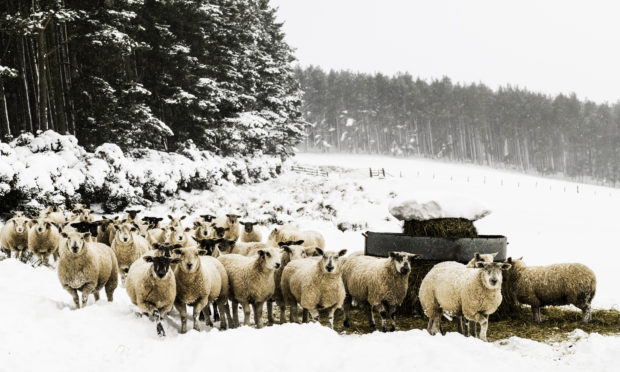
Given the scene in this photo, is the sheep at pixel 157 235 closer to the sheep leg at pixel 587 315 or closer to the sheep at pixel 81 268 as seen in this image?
the sheep at pixel 81 268

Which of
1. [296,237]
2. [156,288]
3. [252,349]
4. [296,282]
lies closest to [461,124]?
[296,237]

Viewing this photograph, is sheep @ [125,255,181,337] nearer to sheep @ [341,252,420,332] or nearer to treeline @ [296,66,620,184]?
sheep @ [341,252,420,332]

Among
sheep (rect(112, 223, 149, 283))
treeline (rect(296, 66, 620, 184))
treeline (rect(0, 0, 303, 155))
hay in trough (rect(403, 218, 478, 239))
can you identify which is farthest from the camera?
treeline (rect(296, 66, 620, 184))

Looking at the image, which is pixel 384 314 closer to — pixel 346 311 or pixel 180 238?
pixel 346 311

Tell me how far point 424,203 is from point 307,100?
325 feet

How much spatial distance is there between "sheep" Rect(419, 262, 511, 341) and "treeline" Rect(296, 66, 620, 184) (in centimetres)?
9049

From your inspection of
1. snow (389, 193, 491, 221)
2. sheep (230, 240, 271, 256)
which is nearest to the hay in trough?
snow (389, 193, 491, 221)

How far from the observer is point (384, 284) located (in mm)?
9336

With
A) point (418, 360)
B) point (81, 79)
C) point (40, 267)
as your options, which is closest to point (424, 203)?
point (418, 360)

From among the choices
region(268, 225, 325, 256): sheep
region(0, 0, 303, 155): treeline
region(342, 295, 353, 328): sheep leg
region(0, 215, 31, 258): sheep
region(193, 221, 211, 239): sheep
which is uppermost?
region(0, 0, 303, 155): treeline

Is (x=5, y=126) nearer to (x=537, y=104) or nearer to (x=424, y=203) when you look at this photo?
(x=424, y=203)

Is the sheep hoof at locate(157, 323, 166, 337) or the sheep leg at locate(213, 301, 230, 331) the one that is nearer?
the sheep hoof at locate(157, 323, 166, 337)

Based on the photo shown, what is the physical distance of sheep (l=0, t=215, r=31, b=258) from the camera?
13.1 metres

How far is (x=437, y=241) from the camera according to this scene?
1001 cm
